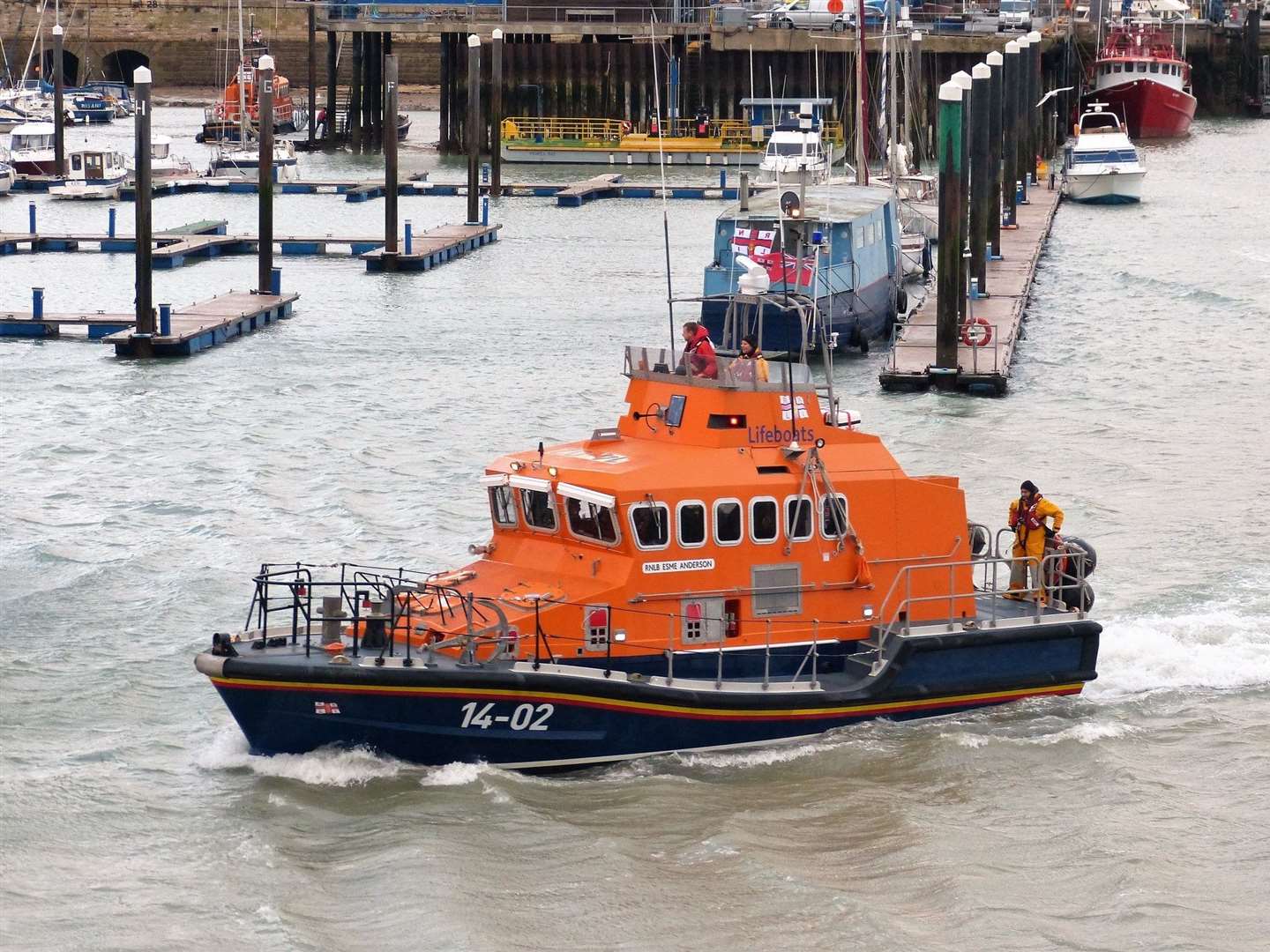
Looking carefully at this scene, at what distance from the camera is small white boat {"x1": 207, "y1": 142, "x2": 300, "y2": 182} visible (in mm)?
71312

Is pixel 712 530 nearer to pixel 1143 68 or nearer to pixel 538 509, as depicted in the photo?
pixel 538 509

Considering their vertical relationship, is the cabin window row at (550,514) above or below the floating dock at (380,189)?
below

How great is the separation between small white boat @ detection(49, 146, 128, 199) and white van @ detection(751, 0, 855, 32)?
27.1 metres

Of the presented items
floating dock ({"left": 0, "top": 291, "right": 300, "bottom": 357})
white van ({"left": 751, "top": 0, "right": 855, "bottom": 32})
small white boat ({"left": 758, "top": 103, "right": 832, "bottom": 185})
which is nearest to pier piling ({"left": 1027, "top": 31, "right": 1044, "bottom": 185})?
small white boat ({"left": 758, "top": 103, "right": 832, "bottom": 185})

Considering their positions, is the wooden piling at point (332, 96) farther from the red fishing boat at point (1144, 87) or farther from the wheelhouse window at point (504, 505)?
the wheelhouse window at point (504, 505)

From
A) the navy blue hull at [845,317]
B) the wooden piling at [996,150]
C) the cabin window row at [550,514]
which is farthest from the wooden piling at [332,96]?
the cabin window row at [550,514]

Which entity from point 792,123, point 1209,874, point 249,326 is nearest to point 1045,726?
point 1209,874

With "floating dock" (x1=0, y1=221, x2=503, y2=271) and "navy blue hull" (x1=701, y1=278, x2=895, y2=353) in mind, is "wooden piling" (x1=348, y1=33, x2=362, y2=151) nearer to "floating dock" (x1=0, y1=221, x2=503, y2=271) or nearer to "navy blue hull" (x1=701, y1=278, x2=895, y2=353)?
"floating dock" (x1=0, y1=221, x2=503, y2=271)

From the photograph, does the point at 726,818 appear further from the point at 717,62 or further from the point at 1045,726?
the point at 717,62

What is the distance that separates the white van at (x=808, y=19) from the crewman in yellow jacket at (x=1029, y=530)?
6194 centimetres

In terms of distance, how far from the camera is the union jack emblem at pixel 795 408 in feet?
54.7

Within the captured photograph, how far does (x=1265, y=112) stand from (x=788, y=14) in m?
34.6

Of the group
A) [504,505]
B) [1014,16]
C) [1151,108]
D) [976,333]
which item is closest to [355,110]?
[1014,16]

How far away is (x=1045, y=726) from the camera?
17.6 metres
